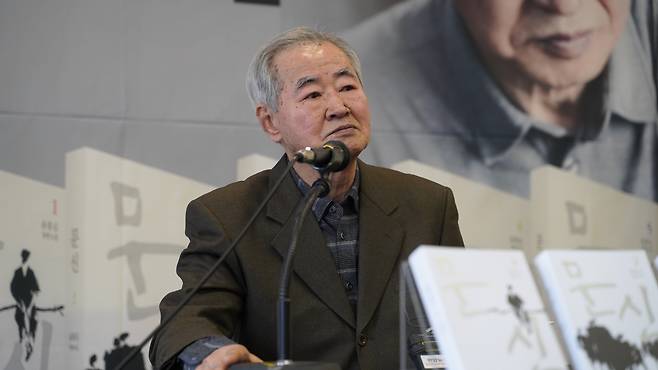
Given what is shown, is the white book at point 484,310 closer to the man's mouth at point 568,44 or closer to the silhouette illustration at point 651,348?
the silhouette illustration at point 651,348

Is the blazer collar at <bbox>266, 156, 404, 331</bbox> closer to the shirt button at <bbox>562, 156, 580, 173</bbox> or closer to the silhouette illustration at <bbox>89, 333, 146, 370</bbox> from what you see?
the silhouette illustration at <bbox>89, 333, 146, 370</bbox>

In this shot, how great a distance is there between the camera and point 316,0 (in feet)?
9.80

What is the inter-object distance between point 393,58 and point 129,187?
101 cm

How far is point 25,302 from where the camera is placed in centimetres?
261

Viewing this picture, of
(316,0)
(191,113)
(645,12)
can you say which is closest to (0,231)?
(191,113)

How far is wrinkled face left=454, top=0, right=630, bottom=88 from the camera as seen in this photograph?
10.6 ft

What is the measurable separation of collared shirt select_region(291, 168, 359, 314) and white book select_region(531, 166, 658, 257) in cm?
152

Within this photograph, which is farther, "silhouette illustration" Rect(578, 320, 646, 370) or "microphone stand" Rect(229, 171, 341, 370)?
"microphone stand" Rect(229, 171, 341, 370)

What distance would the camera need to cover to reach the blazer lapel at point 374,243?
171 centimetres

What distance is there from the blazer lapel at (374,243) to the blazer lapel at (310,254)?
0.13 feet

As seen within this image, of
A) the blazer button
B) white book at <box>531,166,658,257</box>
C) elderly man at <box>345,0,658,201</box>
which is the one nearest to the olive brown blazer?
the blazer button

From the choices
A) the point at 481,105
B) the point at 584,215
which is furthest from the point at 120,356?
the point at 584,215

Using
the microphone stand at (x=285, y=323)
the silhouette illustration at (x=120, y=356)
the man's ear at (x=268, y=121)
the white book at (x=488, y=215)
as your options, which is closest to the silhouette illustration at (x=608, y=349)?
the microphone stand at (x=285, y=323)

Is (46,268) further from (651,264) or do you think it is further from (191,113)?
(651,264)
